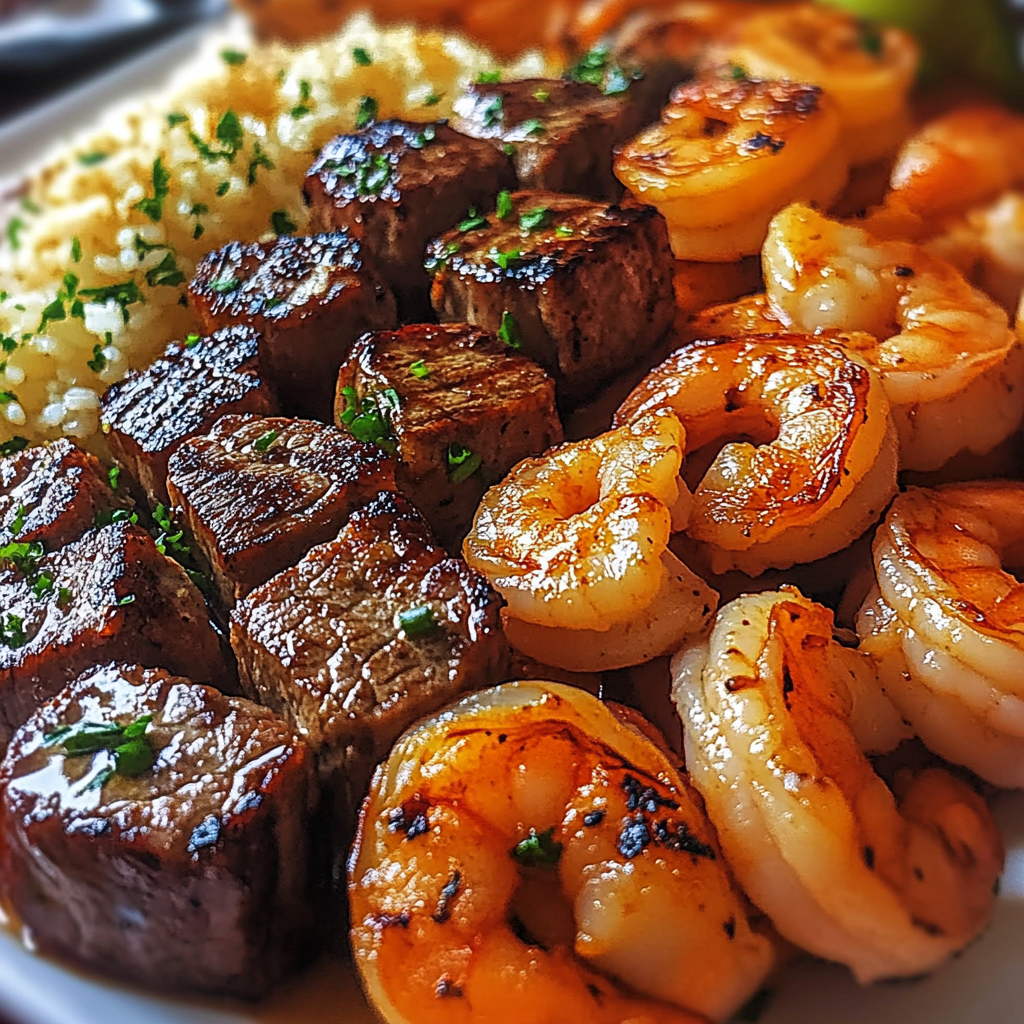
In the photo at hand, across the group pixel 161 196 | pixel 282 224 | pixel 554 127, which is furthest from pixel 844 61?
pixel 161 196

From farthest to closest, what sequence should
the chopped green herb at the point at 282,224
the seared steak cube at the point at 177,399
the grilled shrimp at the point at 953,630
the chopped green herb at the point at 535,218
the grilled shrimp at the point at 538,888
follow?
the chopped green herb at the point at 282,224
the chopped green herb at the point at 535,218
the seared steak cube at the point at 177,399
the grilled shrimp at the point at 953,630
the grilled shrimp at the point at 538,888

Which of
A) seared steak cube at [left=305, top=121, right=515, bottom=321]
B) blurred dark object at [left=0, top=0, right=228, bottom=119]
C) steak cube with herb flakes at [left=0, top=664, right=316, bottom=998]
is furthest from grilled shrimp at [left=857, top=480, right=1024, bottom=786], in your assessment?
blurred dark object at [left=0, top=0, right=228, bottom=119]

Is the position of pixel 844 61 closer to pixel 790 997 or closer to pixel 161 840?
pixel 790 997

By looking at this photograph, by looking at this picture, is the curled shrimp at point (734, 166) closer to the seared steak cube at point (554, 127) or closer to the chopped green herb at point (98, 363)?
the seared steak cube at point (554, 127)

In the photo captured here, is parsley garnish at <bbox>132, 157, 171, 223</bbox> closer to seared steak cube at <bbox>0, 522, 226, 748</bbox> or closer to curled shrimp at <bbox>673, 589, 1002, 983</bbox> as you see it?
seared steak cube at <bbox>0, 522, 226, 748</bbox>

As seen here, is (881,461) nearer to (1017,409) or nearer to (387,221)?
(1017,409)

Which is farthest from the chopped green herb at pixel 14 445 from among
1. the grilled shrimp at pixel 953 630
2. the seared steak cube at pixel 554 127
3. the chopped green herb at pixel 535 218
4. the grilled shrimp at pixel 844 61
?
the grilled shrimp at pixel 844 61

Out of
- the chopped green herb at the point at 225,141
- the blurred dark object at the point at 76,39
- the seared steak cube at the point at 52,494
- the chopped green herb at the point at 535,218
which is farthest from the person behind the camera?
the blurred dark object at the point at 76,39
